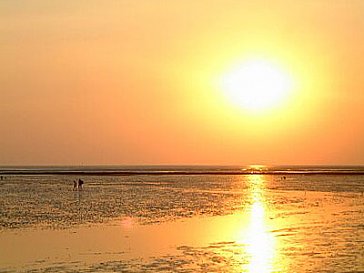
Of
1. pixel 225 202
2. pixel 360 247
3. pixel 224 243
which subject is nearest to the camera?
pixel 360 247

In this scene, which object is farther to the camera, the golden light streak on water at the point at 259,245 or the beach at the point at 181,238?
the beach at the point at 181,238

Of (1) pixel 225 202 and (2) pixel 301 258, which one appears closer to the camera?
(2) pixel 301 258

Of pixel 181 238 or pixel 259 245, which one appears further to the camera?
pixel 181 238

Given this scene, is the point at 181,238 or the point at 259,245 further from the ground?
the point at 181,238

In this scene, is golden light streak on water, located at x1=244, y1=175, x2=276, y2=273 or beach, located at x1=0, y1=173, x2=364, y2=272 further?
beach, located at x1=0, y1=173, x2=364, y2=272

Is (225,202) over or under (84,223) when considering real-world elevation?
over

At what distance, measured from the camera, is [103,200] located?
5412 centimetres

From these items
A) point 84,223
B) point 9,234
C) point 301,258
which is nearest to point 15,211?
point 84,223

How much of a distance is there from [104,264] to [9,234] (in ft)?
32.7

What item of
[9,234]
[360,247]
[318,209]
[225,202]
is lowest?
[360,247]

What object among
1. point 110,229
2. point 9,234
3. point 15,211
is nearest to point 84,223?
point 110,229

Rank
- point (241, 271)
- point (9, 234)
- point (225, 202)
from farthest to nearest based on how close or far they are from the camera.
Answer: point (225, 202) < point (9, 234) < point (241, 271)

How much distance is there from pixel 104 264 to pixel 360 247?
957 cm

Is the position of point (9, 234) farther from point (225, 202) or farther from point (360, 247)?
point (225, 202)
